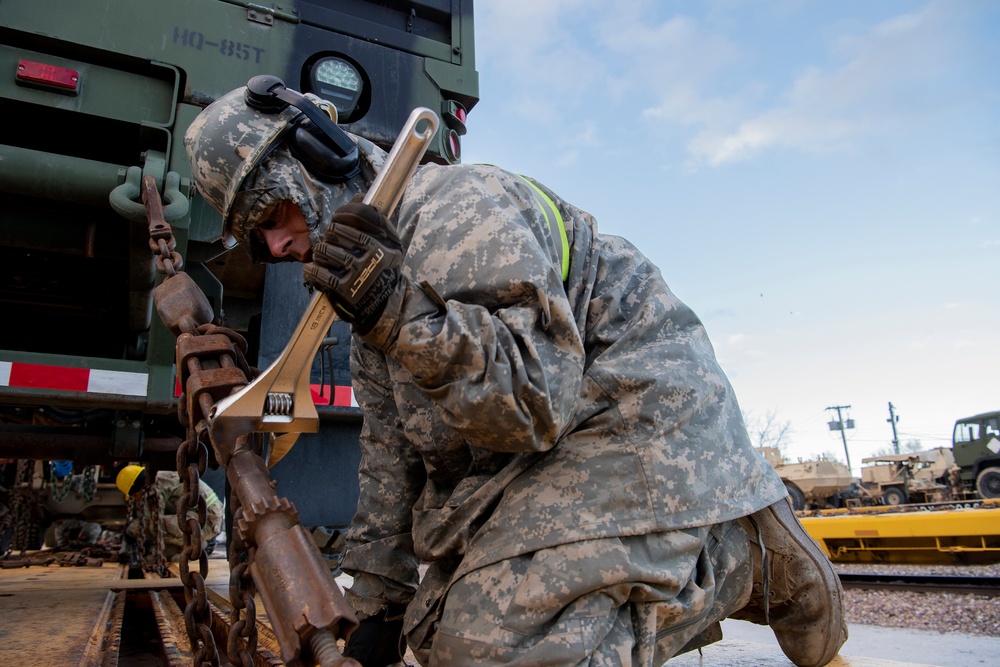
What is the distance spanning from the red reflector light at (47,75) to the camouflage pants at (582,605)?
2.21m

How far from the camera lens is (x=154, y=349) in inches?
109

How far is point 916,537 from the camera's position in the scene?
7.94 meters

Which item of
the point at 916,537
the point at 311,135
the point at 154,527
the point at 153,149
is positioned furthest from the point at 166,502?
the point at 916,537

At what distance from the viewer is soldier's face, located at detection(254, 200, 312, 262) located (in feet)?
6.05

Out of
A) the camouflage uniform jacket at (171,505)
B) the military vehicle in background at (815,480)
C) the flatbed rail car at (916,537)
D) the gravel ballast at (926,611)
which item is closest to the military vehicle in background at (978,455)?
the military vehicle in background at (815,480)

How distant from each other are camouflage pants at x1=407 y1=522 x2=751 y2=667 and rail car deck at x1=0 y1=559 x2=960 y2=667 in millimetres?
624

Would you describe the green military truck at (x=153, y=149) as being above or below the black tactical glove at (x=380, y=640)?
above

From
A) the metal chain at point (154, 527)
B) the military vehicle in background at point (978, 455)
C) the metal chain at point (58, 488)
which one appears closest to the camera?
the metal chain at point (154, 527)

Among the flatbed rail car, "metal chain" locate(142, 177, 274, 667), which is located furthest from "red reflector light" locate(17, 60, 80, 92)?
the flatbed rail car

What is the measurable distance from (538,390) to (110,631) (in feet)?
6.34

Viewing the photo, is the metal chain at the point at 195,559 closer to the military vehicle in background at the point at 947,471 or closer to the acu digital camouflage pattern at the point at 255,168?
the acu digital camouflage pattern at the point at 255,168

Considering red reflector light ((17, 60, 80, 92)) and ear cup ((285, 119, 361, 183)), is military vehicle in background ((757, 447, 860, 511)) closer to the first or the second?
red reflector light ((17, 60, 80, 92))

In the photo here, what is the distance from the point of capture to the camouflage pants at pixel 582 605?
1.27m

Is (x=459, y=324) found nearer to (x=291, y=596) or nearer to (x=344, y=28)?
(x=291, y=596)
